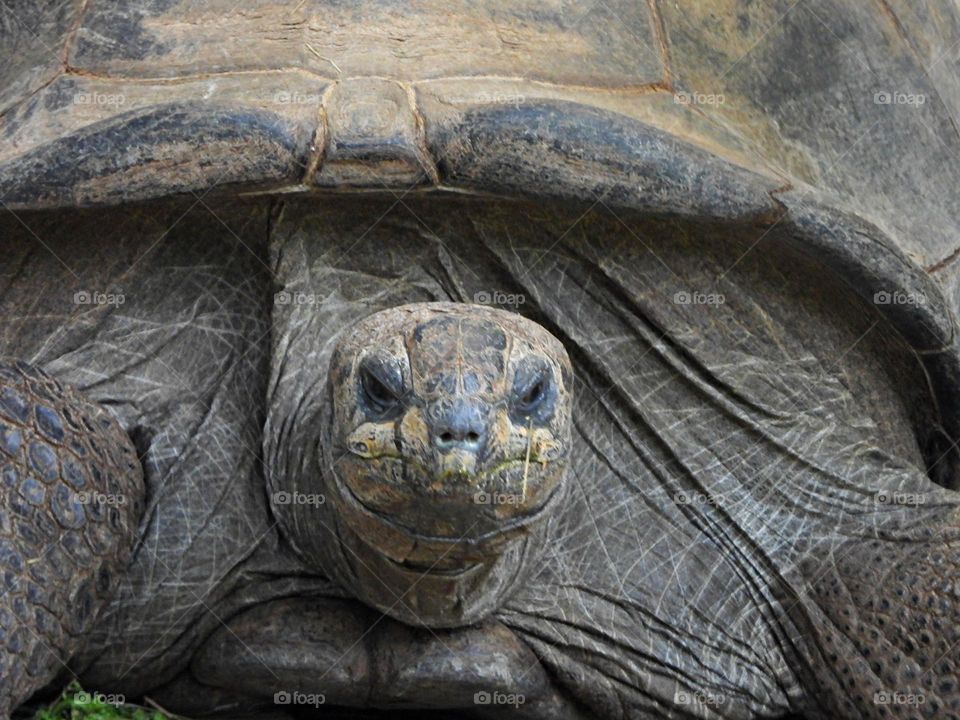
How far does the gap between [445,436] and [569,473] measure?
0.93 meters

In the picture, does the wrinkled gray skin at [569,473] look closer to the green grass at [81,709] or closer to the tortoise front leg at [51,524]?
the green grass at [81,709]

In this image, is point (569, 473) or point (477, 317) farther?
point (569, 473)

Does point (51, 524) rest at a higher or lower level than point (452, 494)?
lower

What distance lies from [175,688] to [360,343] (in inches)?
45.2

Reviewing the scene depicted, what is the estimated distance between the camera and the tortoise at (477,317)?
4.19 m

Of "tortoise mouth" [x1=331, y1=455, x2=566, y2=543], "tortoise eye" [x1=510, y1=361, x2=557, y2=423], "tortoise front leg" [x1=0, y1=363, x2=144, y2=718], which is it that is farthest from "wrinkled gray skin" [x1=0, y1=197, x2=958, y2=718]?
"tortoise eye" [x1=510, y1=361, x2=557, y2=423]

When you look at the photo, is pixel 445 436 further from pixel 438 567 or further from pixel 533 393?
pixel 438 567

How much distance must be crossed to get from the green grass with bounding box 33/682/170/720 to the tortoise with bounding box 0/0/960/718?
0.06 meters

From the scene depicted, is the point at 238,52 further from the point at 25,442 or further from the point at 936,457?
the point at 936,457

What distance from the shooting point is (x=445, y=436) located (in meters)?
3.63

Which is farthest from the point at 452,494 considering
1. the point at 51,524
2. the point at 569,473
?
the point at 51,524

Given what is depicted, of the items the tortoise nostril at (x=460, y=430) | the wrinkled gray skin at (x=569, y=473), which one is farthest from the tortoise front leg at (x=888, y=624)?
the tortoise nostril at (x=460, y=430)

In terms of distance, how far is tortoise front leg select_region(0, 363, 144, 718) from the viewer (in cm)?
394

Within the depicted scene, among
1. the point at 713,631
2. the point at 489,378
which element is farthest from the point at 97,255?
the point at 713,631
